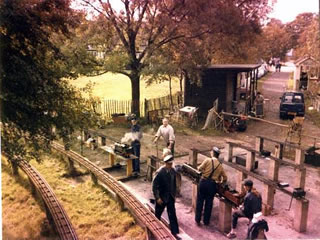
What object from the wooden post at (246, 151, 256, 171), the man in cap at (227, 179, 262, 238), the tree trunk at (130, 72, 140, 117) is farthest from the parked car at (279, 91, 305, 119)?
the man in cap at (227, 179, 262, 238)

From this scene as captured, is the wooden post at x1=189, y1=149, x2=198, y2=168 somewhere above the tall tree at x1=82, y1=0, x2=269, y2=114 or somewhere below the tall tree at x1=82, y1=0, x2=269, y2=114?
below

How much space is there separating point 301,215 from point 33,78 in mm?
4705

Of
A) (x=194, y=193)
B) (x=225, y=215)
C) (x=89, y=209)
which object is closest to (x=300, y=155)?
(x=194, y=193)

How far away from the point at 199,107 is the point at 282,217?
1012 cm

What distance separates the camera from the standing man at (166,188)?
5062 millimetres

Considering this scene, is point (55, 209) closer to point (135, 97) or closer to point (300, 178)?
point (300, 178)

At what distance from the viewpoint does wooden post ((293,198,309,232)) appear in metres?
5.47

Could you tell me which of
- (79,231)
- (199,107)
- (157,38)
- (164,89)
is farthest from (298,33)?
(79,231)

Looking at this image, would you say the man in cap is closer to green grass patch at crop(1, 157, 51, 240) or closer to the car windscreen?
green grass patch at crop(1, 157, 51, 240)

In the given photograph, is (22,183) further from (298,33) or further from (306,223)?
(298,33)

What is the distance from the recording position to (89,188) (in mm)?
7598

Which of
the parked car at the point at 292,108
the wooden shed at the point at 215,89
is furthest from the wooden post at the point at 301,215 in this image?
the parked car at the point at 292,108

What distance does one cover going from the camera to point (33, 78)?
5164 millimetres

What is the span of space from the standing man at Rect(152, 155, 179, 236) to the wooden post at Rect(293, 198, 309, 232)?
1.99 metres
